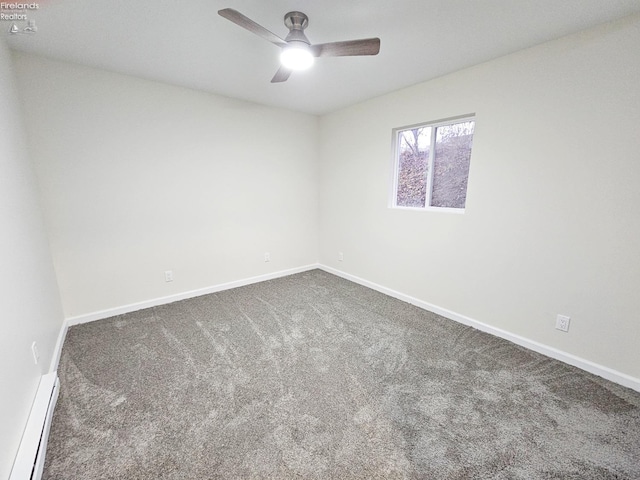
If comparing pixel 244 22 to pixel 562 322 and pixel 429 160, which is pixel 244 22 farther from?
pixel 562 322

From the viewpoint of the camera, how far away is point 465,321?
263 cm

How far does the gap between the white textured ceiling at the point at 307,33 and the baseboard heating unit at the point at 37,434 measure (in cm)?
223

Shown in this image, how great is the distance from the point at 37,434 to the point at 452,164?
137 inches

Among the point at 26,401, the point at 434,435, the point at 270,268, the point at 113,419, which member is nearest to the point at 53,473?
the point at 113,419

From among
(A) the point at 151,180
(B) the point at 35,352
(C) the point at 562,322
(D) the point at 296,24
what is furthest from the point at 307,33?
(C) the point at 562,322

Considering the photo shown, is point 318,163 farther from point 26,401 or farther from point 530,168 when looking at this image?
point 26,401

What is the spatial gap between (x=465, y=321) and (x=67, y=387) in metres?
3.22

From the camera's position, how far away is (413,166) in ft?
10.1

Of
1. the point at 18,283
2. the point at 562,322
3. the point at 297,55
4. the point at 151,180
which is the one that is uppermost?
the point at 297,55

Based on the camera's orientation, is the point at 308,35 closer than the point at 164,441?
No

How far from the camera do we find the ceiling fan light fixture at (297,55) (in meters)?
1.62

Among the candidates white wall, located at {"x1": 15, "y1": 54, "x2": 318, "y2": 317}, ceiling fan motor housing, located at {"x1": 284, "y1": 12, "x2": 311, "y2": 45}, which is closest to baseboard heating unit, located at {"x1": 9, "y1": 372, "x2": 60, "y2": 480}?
white wall, located at {"x1": 15, "y1": 54, "x2": 318, "y2": 317}

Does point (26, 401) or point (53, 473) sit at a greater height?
point (26, 401)

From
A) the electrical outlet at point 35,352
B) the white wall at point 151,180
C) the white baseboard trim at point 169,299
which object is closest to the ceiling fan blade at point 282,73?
the white wall at point 151,180
